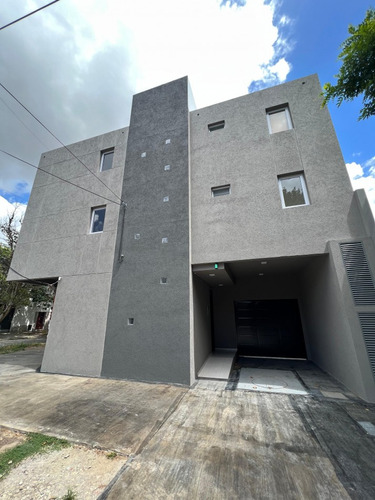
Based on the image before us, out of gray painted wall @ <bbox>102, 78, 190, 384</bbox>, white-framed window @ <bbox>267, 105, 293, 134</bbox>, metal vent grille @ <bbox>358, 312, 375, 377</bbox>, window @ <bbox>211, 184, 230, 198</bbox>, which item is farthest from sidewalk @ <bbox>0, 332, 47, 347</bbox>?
white-framed window @ <bbox>267, 105, 293, 134</bbox>

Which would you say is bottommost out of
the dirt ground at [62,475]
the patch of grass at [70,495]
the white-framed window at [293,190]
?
the dirt ground at [62,475]

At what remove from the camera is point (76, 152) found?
8.83 m

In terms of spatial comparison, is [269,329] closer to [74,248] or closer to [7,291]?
[74,248]

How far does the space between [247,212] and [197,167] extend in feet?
7.97

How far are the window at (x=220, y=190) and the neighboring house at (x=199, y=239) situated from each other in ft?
0.11

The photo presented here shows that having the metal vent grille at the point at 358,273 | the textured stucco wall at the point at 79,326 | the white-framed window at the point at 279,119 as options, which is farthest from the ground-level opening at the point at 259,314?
the white-framed window at the point at 279,119

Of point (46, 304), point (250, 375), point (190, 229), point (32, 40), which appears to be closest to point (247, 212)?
point (190, 229)

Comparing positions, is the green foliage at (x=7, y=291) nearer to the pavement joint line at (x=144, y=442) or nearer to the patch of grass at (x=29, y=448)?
the patch of grass at (x=29, y=448)

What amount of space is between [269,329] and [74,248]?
8.30 m

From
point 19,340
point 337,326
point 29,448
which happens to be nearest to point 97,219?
point 29,448

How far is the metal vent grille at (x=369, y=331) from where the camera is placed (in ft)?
13.4

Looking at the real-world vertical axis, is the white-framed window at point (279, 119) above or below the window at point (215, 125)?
below

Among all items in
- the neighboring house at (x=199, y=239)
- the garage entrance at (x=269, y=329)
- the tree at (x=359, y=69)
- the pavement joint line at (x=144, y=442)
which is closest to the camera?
the pavement joint line at (x=144, y=442)

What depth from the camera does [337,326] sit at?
486 cm
